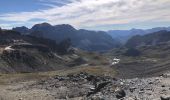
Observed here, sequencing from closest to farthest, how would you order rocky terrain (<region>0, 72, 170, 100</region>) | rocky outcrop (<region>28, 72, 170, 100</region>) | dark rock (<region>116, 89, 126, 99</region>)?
rocky outcrop (<region>28, 72, 170, 100</region>) → rocky terrain (<region>0, 72, 170, 100</region>) → dark rock (<region>116, 89, 126, 99</region>)

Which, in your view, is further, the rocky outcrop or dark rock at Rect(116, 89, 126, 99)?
dark rock at Rect(116, 89, 126, 99)

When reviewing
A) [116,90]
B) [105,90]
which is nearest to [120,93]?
[116,90]

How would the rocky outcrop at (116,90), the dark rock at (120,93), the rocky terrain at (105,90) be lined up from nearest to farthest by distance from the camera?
1. the rocky outcrop at (116,90)
2. the rocky terrain at (105,90)
3. the dark rock at (120,93)

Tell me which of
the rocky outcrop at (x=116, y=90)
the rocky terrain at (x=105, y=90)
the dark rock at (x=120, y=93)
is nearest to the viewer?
the rocky outcrop at (x=116, y=90)

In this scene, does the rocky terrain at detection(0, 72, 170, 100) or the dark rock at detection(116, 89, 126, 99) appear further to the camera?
the dark rock at detection(116, 89, 126, 99)

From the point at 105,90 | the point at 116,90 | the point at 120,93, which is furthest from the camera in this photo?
the point at 105,90

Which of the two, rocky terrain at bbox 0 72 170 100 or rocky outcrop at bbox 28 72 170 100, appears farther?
rocky terrain at bbox 0 72 170 100

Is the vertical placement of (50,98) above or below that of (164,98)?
below

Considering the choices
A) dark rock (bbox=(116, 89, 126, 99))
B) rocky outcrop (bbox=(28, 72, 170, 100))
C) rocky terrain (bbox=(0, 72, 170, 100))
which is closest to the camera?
rocky outcrop (bbox=(28, 72, 170, 100))

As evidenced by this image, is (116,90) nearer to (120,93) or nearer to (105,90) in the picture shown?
(120,93)

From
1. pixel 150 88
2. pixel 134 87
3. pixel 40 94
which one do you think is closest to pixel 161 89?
pixel 150 88

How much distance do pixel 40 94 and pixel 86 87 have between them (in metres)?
9.03

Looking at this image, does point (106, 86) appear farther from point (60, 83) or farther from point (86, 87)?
point (60, 83)

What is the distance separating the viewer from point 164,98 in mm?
38938
